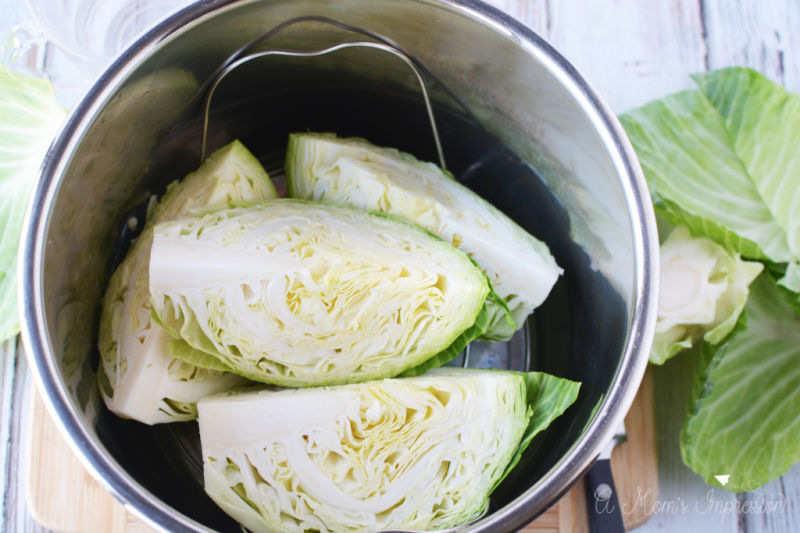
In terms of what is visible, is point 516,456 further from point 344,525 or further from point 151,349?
point 151,349

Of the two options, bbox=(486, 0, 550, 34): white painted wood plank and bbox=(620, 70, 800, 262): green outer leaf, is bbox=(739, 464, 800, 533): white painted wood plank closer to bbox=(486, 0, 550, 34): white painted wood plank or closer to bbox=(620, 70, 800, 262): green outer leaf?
bbox=(620, 70, 800, 262): green outer leaf

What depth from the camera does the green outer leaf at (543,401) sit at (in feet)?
2.93

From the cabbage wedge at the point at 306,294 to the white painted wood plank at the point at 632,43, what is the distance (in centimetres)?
72

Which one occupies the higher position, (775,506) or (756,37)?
(756,37)

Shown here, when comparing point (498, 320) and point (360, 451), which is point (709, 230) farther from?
point (360, 451)

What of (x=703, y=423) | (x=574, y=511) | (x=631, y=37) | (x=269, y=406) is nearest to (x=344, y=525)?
(x=269, y=406)

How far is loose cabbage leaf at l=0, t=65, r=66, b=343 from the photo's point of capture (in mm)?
1239

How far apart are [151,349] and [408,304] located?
0.35m

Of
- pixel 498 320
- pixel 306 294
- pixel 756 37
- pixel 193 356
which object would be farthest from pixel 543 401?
pixel 756 37

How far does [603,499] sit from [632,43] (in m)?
0.92

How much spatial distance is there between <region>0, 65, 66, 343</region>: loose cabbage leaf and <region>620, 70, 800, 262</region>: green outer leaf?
43.7 inches

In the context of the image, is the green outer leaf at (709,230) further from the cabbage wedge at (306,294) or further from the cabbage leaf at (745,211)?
the cabbage wedge at (306,294)

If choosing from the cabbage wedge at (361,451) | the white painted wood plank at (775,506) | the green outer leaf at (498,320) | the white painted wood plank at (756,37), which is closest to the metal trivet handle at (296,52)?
the green outer leaf at (498,320)

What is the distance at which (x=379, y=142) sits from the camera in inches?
46.9
